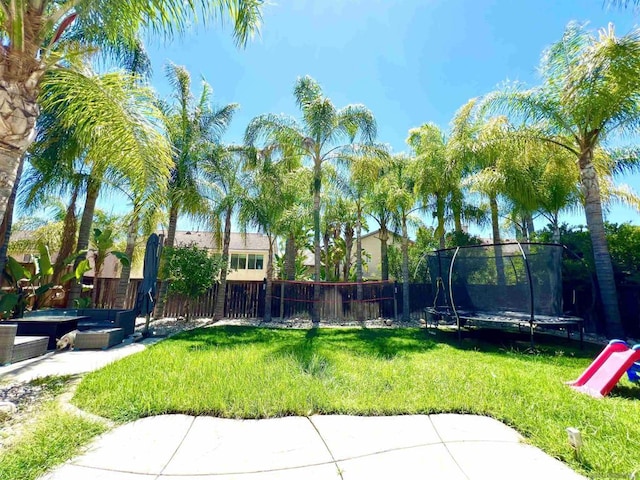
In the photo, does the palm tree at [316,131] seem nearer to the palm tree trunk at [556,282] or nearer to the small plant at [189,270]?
the small plant at [189,270]

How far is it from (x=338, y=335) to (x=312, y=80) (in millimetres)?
9945

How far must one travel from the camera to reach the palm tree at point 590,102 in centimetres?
678

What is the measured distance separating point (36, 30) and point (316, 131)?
8805 mm

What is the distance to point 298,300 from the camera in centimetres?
1234

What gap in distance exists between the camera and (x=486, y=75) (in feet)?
36.1

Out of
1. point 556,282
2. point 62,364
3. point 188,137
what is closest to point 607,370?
point 556,282

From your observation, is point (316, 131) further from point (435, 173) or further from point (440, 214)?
point (440, 214)

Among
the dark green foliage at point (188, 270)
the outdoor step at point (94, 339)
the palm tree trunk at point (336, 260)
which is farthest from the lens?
the palm tree trunk at point (336, 260)

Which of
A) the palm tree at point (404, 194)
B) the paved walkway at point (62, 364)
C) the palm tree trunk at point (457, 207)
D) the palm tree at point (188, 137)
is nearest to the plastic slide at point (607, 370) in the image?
the paved walkway at point (62, 364)

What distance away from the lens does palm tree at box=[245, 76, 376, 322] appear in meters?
11.4

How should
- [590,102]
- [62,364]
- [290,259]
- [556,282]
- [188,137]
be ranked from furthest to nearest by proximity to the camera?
[290,259]
[188,137]
[556,282]
[590,102]
[62,364]

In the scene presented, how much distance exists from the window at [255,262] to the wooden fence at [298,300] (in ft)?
41.6

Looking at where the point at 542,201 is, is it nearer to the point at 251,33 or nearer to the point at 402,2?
the point at 402,2

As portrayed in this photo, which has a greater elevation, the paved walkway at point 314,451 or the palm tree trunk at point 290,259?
the palm tree trunk at point 290,259
